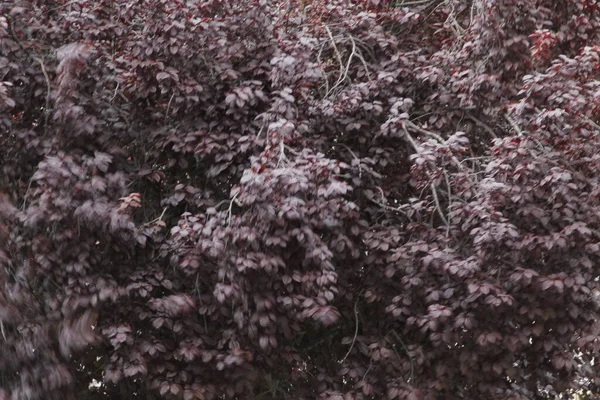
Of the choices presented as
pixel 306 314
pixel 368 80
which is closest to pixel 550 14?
pixel 368 80

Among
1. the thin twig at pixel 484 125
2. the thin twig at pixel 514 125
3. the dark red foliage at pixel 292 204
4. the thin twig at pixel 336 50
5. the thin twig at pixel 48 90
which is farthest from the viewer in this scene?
the thin twig at pixel 336 50

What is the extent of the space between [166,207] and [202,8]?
139 cm

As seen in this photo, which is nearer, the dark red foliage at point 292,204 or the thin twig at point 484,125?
the dark red foliage at point 292,204

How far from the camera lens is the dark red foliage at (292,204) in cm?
536

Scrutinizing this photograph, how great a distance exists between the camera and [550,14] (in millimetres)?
6500

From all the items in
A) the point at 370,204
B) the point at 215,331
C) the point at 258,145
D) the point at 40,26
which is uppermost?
the point at 40,26

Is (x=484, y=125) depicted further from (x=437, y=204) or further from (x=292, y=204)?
(x=292, y=204)

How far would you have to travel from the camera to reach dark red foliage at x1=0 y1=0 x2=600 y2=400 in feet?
17.6

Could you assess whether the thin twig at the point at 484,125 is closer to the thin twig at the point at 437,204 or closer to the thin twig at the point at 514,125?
the thin twig at the point at 514,125

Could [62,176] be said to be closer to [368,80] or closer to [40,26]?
[40,26]

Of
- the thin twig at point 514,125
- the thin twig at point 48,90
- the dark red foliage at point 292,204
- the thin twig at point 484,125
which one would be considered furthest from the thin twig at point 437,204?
the thin twig at point 48,90

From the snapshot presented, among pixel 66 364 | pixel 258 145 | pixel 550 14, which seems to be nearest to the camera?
pixel 66 364

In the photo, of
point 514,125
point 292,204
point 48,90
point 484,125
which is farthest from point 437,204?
point 48,90

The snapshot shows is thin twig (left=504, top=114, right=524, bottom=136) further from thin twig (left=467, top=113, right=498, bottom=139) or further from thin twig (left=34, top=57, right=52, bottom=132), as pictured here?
thin twig (left=34, top=57, right=52, bottom=132)
